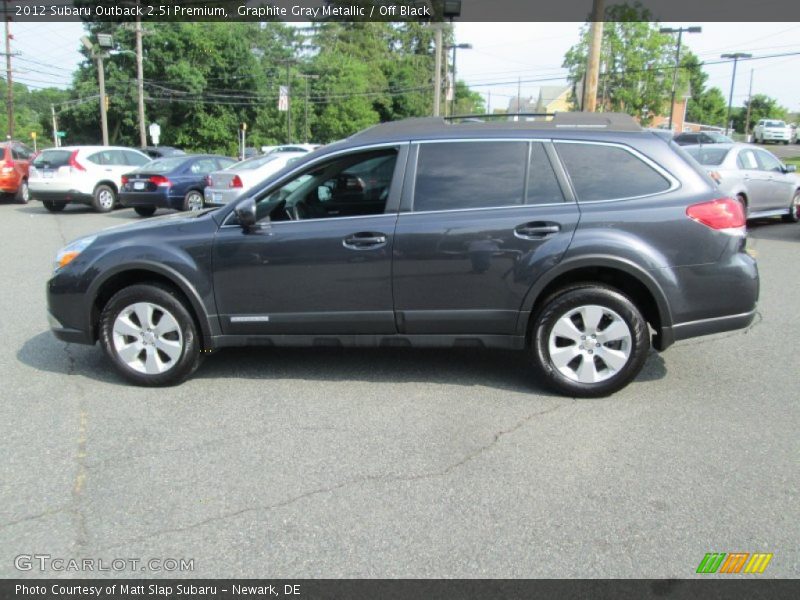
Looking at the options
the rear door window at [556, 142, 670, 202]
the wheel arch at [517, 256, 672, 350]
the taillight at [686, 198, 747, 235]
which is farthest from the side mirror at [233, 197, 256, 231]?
the taillight at [686, 198, 747, 235]

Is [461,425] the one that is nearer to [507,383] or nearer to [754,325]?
[507,383]

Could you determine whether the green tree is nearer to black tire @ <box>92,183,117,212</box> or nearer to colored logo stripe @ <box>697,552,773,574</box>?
black tire @ <box>92,183,117,212</box>

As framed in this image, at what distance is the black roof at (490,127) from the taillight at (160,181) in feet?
38.8

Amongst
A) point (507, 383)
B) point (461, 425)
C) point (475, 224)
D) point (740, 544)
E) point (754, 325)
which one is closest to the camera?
point (740, 544)

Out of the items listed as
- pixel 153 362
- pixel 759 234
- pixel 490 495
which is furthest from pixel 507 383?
pixel 759 234

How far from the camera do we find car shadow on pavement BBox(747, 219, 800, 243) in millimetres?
12373

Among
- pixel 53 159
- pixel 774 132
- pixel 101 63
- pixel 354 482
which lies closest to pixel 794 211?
pixel 354 482

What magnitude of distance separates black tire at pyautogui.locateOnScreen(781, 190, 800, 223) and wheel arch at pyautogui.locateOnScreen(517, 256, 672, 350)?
37.6ft

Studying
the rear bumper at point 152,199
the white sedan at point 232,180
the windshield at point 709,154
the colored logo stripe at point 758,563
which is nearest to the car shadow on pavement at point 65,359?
the colored logo stripe at point 758,563

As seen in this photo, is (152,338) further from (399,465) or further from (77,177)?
(77,177)

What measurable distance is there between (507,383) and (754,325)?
3.04m

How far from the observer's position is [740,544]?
2.96 meters
